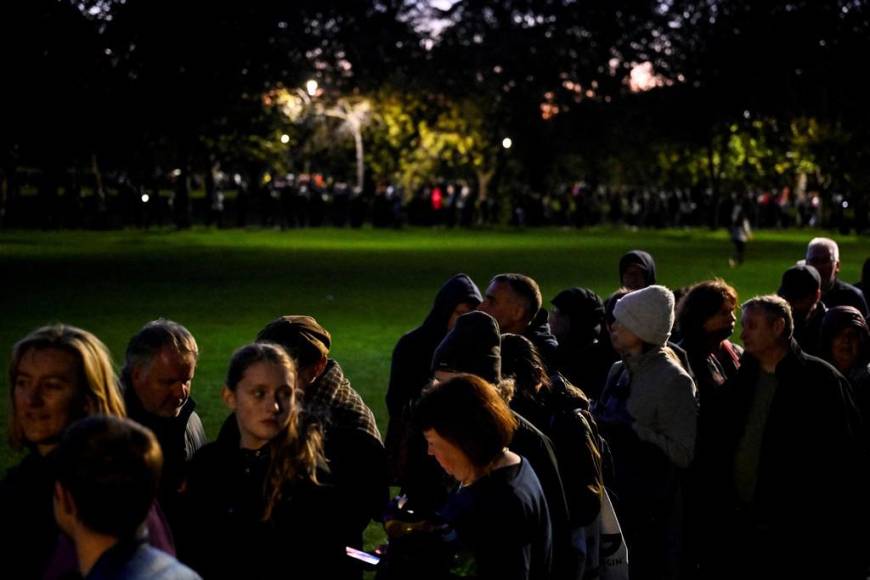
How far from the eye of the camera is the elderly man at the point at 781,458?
6.45 metres

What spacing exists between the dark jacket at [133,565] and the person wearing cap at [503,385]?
71.9 inches

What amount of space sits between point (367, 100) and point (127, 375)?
61613 mm

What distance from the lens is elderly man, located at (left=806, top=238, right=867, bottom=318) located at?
416 inches

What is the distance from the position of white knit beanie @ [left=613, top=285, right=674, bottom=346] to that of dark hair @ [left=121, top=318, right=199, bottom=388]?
2003 millimetres

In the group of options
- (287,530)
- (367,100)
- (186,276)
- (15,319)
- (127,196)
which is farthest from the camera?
(367,100)

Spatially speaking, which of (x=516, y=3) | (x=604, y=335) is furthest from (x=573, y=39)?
(x=604, y=335)

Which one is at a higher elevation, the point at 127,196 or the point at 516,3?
the point at 516,3

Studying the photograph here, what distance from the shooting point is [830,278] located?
10945 mm

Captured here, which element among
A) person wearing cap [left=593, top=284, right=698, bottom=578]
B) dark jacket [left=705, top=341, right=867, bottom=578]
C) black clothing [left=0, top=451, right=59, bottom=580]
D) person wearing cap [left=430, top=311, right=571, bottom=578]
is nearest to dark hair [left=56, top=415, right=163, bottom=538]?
black clothing [left=0, top=451, right=59, bottom=580]

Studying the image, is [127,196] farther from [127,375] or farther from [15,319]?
[127,375]

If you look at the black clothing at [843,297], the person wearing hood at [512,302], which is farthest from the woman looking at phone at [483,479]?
the black clothing at [843,297]

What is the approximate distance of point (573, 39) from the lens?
69375 mm

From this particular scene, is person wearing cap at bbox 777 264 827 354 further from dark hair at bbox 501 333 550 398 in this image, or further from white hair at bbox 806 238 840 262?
dark hair at bbox 501 333 550 398

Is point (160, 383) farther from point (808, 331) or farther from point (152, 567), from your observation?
point (808, 331)
